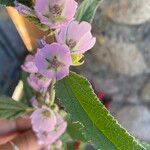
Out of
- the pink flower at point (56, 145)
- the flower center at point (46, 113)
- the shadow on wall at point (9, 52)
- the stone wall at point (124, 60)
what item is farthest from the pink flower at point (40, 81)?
the shadow on wall at point (9, 52)

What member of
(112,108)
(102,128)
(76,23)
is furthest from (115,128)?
(112,108)

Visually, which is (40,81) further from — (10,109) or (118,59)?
(118,59)

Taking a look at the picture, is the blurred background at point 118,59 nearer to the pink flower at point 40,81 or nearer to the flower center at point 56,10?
the pink flower at point 40,81

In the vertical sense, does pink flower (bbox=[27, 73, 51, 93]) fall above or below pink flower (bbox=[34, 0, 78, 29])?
below

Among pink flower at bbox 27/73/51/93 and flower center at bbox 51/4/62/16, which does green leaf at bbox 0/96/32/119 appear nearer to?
pink flower at bbox 27/73/51/93

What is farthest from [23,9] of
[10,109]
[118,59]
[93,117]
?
[118,59]

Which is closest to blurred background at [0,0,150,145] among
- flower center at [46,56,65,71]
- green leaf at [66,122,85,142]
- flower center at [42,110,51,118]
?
green leaf at [66,122,85,142]
